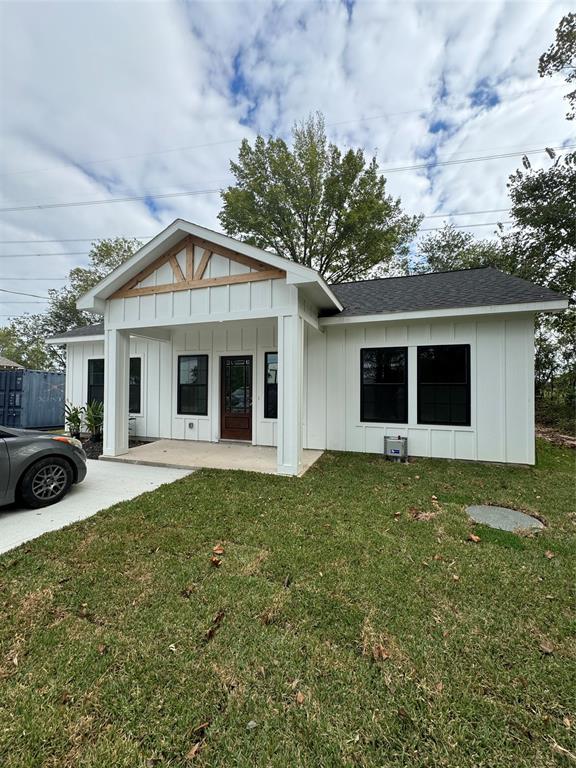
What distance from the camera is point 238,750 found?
143 cm

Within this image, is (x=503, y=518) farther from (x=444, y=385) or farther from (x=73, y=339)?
(x=73, y=339)

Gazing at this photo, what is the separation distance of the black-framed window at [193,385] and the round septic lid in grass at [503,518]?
20.8 feet

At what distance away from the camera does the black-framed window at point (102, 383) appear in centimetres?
909

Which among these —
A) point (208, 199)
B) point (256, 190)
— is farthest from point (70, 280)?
point (256, 190)

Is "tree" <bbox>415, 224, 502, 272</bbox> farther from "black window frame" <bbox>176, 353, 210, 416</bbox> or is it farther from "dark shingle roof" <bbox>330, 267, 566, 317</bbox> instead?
"black window frame" <bbox>176, 353, 210, 416</bbox>

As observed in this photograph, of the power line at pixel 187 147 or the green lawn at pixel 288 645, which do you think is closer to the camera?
the green lawn at pixel 288 645

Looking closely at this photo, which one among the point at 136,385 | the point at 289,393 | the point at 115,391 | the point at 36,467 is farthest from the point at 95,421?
the point at 289,393

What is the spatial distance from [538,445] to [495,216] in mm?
11404

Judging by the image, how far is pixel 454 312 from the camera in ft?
19.9

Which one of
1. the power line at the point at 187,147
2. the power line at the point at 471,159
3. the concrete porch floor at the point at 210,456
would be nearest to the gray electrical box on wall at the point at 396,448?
the concrete porch floor at the point at 210,456

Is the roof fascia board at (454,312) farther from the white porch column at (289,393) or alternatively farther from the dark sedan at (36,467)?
the dark sedan at (36,467)

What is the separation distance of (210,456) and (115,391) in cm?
241

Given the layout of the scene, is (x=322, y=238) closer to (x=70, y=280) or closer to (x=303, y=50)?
(x=303, y=50)

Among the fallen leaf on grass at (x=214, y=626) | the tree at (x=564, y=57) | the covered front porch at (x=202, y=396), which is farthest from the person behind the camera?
the tree at (x=564, y=57)
